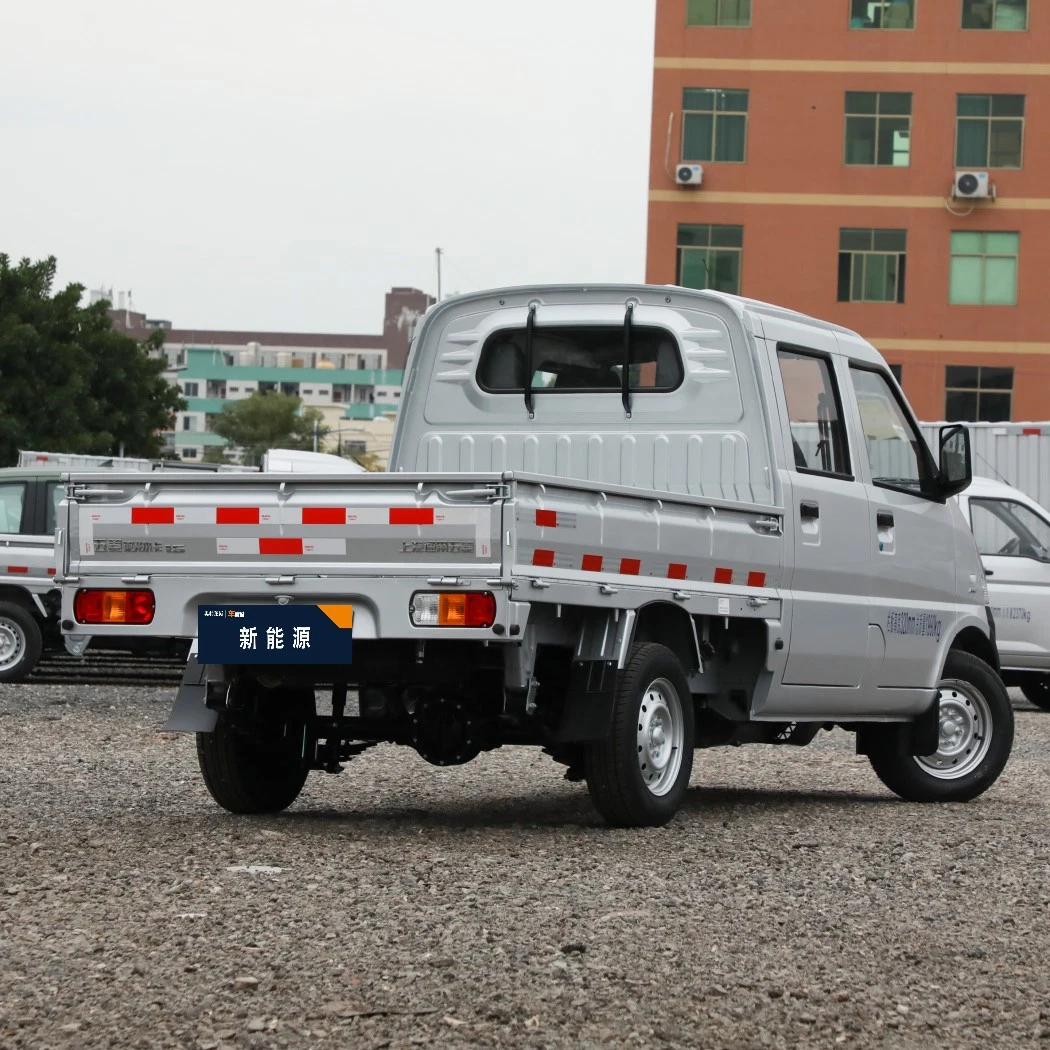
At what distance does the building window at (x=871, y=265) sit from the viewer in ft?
158

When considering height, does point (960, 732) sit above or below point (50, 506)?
below

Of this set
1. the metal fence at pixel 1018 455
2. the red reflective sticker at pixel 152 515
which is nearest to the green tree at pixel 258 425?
the metal fence at pixel 1018 455

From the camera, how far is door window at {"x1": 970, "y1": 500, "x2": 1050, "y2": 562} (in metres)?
19.0

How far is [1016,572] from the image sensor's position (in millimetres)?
18922

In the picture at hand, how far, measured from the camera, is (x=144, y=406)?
58.5 metres

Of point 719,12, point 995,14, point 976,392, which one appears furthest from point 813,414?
point 995,14

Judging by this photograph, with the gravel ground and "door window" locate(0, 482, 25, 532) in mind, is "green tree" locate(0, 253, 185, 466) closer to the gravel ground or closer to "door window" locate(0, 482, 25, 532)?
"door window" locate(0, 482, 25, 532)

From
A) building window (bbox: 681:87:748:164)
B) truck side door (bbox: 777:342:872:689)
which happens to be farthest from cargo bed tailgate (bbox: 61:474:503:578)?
building window (bbox: 681:87:748:164)

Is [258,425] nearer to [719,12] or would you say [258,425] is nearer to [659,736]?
[719,12]

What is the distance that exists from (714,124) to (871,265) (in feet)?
15.5

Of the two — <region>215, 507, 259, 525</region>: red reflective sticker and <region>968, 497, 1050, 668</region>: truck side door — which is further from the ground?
<region>215, 507, 259, 525</region>: red reflective sticker

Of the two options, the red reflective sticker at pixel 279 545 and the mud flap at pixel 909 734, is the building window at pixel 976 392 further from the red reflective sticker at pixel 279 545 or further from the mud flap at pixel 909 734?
the red reflective sticker at pixel 279 545

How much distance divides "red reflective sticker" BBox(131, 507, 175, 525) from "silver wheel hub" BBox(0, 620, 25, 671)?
11.5m

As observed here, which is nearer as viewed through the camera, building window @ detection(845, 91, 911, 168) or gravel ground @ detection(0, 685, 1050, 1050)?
gravel ground @ detection(0, 685, 1050, 1050)
